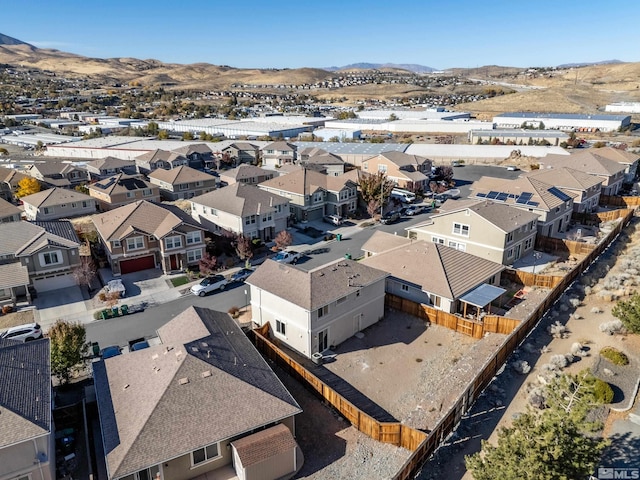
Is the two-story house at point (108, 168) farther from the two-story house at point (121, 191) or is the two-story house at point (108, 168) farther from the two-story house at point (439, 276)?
the two-story house at point (439, 276)

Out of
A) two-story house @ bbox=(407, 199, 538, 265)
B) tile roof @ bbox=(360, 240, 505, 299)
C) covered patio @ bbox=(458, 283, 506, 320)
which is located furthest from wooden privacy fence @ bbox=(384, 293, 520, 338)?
two-story house @ bbox=(407, 199, 538, 265)

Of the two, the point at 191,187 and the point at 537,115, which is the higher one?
the point at 537,115

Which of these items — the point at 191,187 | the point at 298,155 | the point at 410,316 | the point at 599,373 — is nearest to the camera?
the point at 599,373

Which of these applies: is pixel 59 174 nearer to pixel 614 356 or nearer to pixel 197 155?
pixel 197 155

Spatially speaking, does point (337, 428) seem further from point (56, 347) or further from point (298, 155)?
point (298, 155)

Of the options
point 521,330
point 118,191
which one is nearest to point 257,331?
point 521,330

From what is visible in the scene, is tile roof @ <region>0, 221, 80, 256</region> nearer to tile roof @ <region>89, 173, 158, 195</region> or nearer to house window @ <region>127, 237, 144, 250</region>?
house window @ <region>127, 237, 144, 250</region>

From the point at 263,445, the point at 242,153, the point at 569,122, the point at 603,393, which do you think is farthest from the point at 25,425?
the point at 569,122
